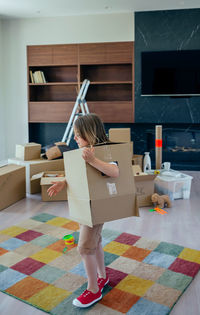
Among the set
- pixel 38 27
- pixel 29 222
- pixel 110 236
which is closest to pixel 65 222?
pixel 29 222

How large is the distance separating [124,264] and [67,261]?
345mm

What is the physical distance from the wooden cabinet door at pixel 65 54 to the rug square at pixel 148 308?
13.1 feet

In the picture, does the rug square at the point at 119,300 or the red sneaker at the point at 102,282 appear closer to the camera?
the rug square at the point at 119,300

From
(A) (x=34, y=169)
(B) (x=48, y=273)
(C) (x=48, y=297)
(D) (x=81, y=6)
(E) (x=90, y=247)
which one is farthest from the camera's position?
(D) (x=81, y=6)

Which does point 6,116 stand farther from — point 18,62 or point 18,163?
point 18,163

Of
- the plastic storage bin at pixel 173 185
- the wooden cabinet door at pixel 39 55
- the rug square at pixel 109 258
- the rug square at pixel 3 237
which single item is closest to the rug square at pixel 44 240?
the rug square at pixel 3 237

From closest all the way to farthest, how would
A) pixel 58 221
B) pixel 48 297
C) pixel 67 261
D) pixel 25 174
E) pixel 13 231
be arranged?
pixel 48 297 → pixel 67 261 → pixel 13 231 → pixel 58 221 → pixel 25 174

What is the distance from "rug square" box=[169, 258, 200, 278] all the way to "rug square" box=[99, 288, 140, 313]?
371mm

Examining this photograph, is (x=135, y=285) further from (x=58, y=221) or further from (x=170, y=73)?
(x=170, y=73)

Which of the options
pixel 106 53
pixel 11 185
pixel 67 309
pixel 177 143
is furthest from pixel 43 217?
pixel 106 53

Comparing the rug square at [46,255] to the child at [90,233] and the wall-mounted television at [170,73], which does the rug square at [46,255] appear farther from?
the wall-mounted television at [170,73]

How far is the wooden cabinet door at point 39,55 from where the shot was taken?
4969 millimetres

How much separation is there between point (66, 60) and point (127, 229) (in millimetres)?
3259

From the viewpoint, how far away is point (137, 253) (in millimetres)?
2051
